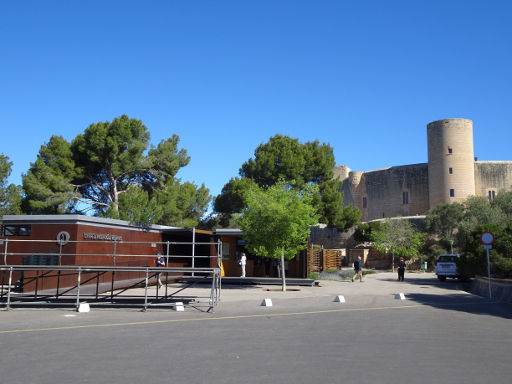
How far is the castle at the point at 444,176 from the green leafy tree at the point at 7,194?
47.6m

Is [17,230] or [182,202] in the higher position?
[182,202]

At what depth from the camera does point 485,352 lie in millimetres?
7711

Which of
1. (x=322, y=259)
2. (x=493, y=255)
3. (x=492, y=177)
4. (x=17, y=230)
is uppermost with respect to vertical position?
(x=492, y=177)

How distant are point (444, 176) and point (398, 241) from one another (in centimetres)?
1588

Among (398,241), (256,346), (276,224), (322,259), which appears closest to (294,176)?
(322,259)

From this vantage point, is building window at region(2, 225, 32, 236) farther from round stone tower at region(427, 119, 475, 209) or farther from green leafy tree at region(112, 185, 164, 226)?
round stone tower at region(427, 119, 475, 209)

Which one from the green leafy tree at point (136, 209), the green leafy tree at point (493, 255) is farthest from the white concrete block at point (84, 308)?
the green leafy tree at point (136, 209)

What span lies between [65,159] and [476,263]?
2866cm

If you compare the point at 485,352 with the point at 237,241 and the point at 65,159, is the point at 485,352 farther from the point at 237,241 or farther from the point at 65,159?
the point at 65,159

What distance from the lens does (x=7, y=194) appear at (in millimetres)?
37469

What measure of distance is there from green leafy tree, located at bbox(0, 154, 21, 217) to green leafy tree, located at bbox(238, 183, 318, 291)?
21130 mm

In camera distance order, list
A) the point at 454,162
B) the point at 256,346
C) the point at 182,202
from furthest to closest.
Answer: the point at 454,162 < the point at 182,202 < the point at 256,346

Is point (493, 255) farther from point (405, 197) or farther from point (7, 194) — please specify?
point (405, 197)

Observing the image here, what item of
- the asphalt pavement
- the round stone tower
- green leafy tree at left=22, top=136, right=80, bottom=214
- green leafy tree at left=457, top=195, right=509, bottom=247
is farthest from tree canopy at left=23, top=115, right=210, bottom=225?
the round stone tower
